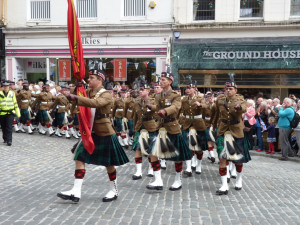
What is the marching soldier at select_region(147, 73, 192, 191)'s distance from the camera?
665 centimetres

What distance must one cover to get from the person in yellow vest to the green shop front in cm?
948

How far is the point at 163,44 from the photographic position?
61.6 feet

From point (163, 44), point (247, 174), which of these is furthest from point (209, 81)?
point (247, 174)

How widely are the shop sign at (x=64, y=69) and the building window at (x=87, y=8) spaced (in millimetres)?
2569

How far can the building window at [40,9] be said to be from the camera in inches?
806

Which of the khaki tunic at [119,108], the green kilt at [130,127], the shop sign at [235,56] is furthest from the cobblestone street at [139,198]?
the shop sign at [235,56]

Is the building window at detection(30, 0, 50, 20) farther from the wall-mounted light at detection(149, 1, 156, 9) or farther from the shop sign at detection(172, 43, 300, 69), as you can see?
the shop sign at detection(172, 43, 300, 69)

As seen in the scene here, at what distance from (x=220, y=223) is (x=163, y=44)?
14.6 meters

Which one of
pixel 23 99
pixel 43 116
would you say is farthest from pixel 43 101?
pixel 23 99

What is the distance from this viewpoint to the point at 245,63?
18516 mm

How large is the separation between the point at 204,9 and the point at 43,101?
9365 millimetres

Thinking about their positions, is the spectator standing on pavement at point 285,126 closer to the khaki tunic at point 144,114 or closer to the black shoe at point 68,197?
the khaki tunic at point 144,114

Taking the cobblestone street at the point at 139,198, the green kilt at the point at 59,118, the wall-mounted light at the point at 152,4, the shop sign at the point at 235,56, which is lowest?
the cobblestone street at the point at 139,198

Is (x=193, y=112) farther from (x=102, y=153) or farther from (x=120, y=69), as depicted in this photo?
(x=120, y=69)
